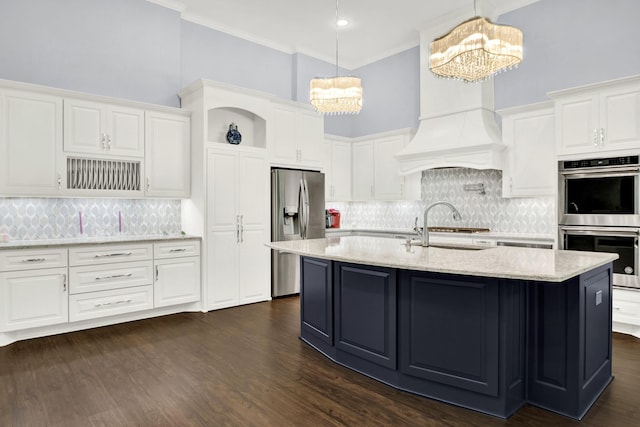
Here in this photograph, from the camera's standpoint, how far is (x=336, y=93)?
3773 mm

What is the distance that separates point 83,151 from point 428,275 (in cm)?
388

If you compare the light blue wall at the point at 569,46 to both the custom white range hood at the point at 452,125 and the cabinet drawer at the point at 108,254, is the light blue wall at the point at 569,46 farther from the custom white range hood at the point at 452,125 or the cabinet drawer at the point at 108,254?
the cabinet drawer at the point at 108,254

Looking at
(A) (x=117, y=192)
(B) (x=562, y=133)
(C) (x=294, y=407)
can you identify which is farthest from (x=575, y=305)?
(A) (x=117, y=192)

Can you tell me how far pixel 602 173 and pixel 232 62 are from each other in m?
5.00

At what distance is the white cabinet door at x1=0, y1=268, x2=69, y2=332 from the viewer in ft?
12.3

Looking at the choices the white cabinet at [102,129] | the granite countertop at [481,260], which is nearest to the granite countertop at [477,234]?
the granite countertop at [481,260]

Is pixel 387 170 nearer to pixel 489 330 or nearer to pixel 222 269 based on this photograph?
pixel 222 269

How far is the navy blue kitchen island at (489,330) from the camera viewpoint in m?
2.44

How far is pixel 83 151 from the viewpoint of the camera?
437 centimetres

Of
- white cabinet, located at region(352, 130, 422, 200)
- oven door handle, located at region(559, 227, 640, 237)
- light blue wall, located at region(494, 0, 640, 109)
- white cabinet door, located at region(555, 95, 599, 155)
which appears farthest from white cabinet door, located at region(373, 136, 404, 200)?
oven door handle, located at region(559, 227, 640, 237)

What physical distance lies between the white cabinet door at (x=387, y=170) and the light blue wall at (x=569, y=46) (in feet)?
5.46

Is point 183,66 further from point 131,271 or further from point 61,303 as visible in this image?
point 61,303

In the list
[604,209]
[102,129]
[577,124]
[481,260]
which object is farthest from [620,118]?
[102,129]

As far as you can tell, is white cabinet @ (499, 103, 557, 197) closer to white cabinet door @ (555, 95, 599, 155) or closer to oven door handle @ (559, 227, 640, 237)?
white cabinet door @ (555, 95, 599, 155)
